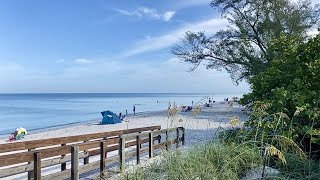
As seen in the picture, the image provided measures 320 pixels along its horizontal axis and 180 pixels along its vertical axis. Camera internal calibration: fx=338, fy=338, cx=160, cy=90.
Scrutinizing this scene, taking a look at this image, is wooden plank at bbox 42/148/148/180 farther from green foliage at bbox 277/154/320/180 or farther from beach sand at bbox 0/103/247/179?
green foliage at bbox 277/154/320/180

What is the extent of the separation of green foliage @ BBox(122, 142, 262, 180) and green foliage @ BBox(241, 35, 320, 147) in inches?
41.5

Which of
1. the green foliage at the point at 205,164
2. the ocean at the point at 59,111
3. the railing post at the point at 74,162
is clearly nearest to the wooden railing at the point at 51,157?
the railing post at the point at 74,162

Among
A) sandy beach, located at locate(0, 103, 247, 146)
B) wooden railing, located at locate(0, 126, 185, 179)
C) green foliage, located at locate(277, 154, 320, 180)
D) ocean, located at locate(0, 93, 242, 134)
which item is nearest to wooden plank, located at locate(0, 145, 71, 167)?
wooden railing, located at locate(0, 126, 185, 179)

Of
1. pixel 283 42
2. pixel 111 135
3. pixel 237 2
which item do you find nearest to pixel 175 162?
pixel 111 135

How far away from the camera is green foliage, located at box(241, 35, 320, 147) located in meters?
5.52

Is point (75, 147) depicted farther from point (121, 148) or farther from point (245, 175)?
point (245, 175)

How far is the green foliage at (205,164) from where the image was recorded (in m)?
3.62

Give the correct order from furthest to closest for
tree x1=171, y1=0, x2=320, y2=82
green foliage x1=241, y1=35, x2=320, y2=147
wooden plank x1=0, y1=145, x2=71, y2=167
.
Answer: tree x1=171, y1=0, x2=320, y2=82
green foliage x1=241, y1=35, x2=320, y2=147
wooden plank x1=0, y1=145, x2=71, y2=167

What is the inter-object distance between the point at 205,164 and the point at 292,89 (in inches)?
127

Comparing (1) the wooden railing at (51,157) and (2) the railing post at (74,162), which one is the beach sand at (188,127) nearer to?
(1) the wooden railing at (51,157)

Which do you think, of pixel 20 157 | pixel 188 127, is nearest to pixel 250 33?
pixel 188 127

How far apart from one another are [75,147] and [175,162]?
4.94 feet

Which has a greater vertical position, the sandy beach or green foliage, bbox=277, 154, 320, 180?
green foliage, bbox=277, 154, 320, 180

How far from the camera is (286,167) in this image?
430cm
